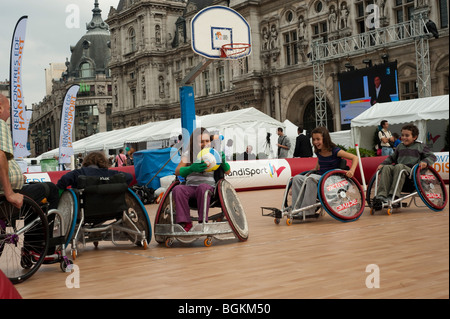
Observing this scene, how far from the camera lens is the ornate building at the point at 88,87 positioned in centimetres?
10362

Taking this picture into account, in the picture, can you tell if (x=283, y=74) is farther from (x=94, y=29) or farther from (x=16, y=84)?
(x=94, y=29)

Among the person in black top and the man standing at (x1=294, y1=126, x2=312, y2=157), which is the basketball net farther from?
the man standing at (x1=294, y1=126, x2=312, y2=157)

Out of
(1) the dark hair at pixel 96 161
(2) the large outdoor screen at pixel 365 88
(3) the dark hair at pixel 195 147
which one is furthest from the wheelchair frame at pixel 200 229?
(2) the large outdoor screen at pixel 365 88

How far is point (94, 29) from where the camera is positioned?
111062 mm

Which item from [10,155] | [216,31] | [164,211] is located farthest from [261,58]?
[10,155]

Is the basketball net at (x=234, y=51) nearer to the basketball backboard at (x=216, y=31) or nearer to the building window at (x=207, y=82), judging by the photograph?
the basketball backboard at (x=216, y=31)

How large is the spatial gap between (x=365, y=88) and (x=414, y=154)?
19818 millimetres

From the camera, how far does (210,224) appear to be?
7.57 meters

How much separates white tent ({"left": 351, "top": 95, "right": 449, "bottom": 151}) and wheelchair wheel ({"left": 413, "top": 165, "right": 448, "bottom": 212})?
9010 mm

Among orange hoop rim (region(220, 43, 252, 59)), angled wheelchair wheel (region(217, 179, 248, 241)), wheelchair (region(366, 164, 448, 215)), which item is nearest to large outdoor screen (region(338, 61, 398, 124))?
orange hoop rim (region(220, 43, 252, 59))

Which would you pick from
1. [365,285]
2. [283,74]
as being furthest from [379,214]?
[283,74]

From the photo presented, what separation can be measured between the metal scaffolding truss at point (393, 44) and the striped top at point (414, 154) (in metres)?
15.4
